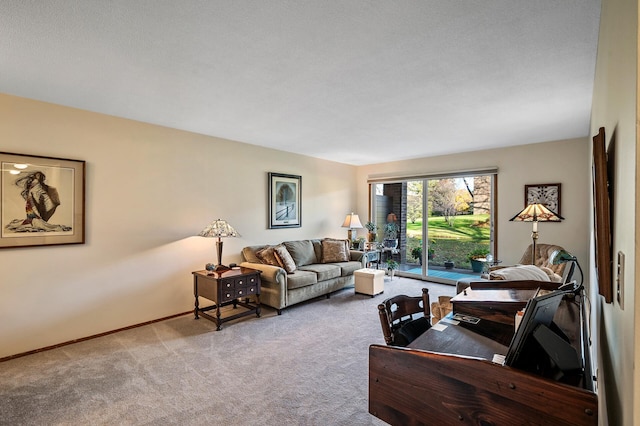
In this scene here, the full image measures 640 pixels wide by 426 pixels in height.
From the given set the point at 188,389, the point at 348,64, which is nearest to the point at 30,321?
the point at 188,389

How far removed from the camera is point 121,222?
363 cm

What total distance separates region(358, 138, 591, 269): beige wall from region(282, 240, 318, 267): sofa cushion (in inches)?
112

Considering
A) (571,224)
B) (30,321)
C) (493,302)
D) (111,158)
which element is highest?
(111,158)

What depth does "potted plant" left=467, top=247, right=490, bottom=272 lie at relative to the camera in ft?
18.1

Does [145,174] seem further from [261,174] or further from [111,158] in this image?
[261,174]

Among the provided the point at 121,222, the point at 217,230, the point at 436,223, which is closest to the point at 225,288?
the point at 217,230

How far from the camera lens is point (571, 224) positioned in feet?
15.2

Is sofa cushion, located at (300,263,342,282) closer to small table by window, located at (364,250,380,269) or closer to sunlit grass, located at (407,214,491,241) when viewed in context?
small table by window, located at (364,250,380,269)

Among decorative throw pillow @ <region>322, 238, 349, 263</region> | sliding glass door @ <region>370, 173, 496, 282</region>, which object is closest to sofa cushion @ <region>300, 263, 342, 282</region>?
decorative throw pillow @ <region>322, 238, 349, 263</region>

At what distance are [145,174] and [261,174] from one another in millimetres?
1797

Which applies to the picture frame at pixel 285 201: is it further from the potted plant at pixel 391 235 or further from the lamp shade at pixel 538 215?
the lamp shade at pixel 538 215

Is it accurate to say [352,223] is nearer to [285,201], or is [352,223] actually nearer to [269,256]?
[285,201]

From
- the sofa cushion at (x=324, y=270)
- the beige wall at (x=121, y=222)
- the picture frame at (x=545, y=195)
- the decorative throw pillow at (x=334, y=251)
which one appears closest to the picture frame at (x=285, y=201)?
the beige wall at (x=121, y=222)

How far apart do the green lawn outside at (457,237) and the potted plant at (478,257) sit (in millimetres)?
57
